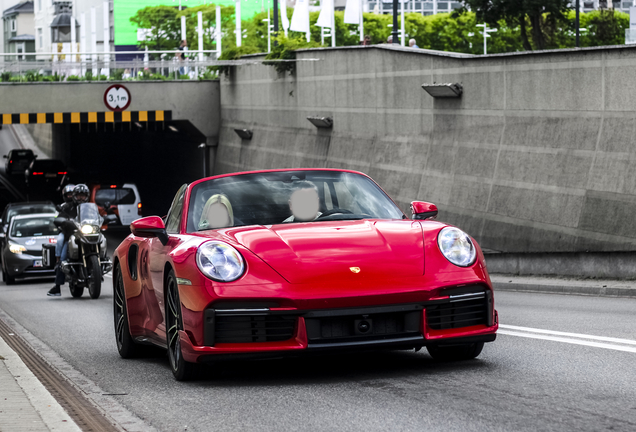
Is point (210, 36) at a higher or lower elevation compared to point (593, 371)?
higher

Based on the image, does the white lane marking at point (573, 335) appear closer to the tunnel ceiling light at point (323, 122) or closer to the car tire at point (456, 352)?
the car tire at point (456, 352)

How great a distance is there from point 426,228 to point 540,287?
430 inches

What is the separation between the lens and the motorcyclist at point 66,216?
1717 centimetres

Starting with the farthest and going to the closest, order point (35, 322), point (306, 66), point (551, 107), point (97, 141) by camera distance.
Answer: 1. point (97, 141)
2. point (306, 66)
3. point (551, 107)
4. point (35, 322)

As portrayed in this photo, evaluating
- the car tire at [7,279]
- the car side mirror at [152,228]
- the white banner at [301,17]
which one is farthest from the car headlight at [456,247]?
the white banner at [301,17]

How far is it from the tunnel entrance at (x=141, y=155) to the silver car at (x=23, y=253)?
21986 millimetres

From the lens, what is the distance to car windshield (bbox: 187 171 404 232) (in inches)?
295

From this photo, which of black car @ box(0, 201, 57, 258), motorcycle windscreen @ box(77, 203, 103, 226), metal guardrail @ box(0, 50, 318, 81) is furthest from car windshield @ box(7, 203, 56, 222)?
metal guardrail @ box(0, 50, 318, 81)

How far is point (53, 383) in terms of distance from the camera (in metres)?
7.71

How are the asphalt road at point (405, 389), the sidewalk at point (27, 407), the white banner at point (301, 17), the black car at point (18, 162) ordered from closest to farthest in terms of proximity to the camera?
the asphalt road at point (405, 389) → the sidewalk at point (27, 407) → the white banner at point (301, 17) → the black car at point (18, 162)

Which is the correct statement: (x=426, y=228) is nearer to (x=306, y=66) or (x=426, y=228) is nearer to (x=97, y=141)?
(x=306, y=66)

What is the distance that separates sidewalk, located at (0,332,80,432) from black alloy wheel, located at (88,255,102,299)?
9.75 meters

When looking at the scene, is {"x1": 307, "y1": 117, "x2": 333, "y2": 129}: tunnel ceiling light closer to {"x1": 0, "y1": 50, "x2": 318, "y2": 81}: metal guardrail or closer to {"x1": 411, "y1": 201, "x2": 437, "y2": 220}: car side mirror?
{"x1": 0, "y1": 50, "x2": 318, "y2": 81}: metal guardrail

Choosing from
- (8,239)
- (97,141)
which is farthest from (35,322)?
(97,141)
